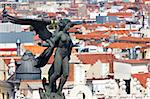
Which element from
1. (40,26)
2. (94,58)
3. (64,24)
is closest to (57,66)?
(64,24)

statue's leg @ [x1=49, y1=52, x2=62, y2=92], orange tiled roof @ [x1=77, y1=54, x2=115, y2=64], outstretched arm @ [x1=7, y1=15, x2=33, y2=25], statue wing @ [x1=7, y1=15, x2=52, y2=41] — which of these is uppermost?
outstretched arm @ [x1=7, y1=15, x2=33, y2=25]

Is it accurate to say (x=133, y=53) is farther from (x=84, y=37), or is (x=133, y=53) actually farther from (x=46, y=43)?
(x=46, y=43)

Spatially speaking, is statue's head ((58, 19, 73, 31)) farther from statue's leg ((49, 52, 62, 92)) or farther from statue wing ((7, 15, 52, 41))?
statue's leg ((49, 52, 62, 92))

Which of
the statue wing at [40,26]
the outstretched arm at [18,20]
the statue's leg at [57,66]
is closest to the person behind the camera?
the statue's leg at [57,66]

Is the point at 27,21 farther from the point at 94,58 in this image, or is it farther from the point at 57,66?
the point at 94,58

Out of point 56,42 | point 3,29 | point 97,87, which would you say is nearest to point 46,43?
point 56,42

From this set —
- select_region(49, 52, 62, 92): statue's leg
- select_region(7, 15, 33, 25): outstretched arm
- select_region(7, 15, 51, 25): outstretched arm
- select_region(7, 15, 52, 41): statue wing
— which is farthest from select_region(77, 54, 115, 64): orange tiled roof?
select_region(49, 52, 62, 92): statue's leg

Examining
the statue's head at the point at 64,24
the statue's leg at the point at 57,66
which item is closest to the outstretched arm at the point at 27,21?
the statue's head at the point at 64,24

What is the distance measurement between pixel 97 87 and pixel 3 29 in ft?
134

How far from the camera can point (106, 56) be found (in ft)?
200

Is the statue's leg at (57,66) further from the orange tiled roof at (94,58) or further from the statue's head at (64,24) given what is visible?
the orange tiled roof at (94,58)

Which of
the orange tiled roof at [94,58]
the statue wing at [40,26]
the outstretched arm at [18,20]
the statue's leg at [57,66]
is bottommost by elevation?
the orange tiled roof at [94,58]

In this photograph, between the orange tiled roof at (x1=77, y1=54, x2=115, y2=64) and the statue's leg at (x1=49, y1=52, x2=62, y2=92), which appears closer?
the statue's leg at (x1=49, y1=52, x2=62, y2=92)

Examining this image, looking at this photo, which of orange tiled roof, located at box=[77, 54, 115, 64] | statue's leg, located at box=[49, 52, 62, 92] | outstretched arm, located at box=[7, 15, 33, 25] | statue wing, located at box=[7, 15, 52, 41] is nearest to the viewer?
statue's leg, located at box=[49, 52, 62, 92]
